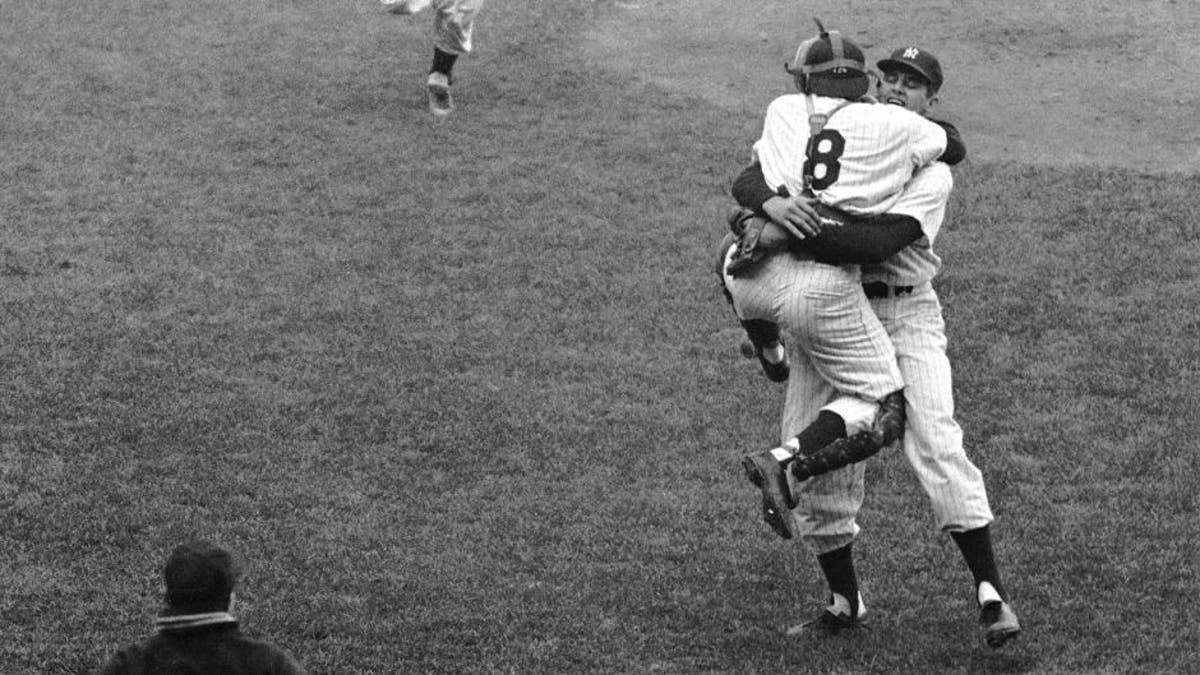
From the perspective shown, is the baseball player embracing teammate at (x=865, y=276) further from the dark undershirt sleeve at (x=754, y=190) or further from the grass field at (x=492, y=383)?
the grass field at (x=492, y=383)

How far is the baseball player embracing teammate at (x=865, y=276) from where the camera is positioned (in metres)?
5.82

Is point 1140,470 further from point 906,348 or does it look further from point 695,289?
point 695,289

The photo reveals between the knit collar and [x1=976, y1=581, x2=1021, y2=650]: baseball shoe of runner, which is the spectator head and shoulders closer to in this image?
the knit collar

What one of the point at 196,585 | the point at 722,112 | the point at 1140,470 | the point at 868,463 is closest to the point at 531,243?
the point at 722,112

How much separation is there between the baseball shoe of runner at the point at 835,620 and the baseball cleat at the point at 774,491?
2.16 ft

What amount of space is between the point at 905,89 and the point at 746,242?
0.90 meters

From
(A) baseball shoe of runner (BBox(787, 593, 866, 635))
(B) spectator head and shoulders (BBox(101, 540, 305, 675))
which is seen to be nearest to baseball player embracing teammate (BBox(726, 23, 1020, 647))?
(A) baseball shoe of runner (BBox(787, 593, 866, 635))

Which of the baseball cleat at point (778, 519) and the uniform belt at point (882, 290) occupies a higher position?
the uniform belt at point (882, 290)

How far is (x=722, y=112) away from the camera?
13.0 meters

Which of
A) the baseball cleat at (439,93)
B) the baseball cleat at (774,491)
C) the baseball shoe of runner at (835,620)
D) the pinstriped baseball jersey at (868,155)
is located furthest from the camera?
the baseball cleat at (439,93)

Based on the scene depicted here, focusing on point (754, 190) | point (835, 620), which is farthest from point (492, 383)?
point (754, 190)

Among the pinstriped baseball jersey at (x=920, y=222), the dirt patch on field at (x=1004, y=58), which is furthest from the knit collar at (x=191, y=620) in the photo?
the dirt patch on field at (x=1004, y=58)

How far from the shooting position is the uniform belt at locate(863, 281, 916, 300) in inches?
239

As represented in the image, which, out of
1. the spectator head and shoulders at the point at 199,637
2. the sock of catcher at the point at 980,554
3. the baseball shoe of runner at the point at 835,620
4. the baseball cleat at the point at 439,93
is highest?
the spectator head and shoulders at the point at 199,637
